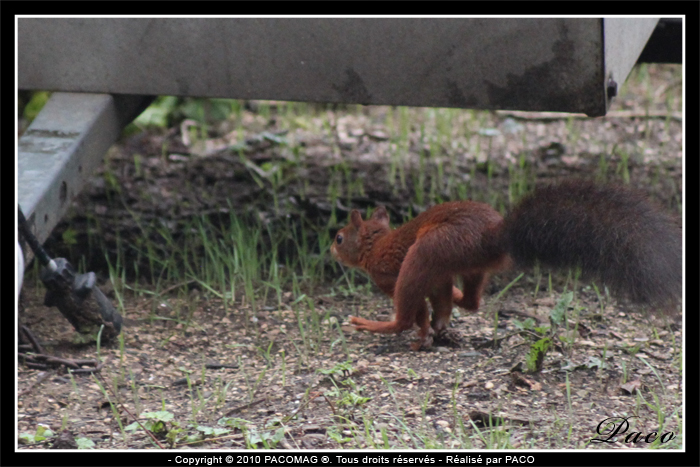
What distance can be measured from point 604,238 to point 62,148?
85.8 inches

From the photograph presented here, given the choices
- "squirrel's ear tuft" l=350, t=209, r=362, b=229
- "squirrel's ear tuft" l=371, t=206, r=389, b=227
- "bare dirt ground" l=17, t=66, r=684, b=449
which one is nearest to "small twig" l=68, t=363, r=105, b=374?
"bare dirt ground" l=17, t=66, r=684, b=449

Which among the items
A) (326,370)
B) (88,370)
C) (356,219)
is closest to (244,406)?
(326,370)

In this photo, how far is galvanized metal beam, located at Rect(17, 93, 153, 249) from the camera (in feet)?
10.5

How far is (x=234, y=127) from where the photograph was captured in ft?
20.5

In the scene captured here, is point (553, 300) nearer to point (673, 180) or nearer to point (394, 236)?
point (394, 236)

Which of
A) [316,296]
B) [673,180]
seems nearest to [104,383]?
[316,296]

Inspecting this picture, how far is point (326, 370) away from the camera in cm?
303

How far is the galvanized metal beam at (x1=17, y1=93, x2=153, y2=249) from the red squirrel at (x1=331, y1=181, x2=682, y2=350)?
4.22 ft

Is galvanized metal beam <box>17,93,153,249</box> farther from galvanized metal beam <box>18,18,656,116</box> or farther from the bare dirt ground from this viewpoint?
the bare dirt ground

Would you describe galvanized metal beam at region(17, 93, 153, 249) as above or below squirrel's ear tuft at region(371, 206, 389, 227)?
above

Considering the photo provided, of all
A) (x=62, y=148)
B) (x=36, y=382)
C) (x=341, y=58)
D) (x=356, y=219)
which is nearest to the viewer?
(x=36, y=382)

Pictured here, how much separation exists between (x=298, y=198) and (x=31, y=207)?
178cm

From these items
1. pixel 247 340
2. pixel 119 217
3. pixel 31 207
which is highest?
pixel 31 207

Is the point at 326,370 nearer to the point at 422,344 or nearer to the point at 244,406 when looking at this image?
the point at 244,406
